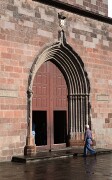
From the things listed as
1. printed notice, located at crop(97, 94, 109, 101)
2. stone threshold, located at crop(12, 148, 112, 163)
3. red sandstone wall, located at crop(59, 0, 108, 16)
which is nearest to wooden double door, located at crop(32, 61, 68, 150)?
stone threshold, located at crop(12, 148, 112, 163)

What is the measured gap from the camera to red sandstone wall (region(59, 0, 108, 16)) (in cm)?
1562

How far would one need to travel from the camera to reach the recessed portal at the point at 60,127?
15422mm

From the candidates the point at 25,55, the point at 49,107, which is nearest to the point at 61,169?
the point at 49,107

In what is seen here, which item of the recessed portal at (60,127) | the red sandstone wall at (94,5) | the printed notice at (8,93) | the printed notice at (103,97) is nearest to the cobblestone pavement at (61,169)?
the printed notice at (8,93)

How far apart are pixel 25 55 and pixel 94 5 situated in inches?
192

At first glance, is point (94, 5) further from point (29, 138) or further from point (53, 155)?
point (53, 155)

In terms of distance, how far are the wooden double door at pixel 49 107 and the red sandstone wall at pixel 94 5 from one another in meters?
2.86

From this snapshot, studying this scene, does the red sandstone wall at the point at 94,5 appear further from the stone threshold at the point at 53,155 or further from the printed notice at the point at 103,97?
the stone threshold at the point at 53,155

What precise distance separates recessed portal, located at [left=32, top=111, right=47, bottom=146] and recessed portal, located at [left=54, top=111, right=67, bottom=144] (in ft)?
2.19

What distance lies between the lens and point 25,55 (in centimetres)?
1320

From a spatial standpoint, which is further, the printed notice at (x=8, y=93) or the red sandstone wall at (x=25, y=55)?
the red sandstone wall at (x=25, y=55)

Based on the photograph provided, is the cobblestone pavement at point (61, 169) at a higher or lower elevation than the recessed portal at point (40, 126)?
lower

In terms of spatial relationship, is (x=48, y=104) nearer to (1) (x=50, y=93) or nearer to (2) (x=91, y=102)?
(1) (x=50, y=93)

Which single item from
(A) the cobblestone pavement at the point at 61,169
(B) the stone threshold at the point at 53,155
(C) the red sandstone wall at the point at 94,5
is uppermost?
(C) the red sandstone wall at the point at 94,5
